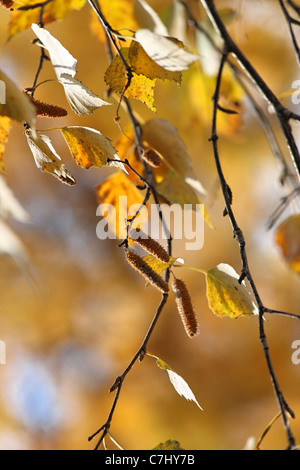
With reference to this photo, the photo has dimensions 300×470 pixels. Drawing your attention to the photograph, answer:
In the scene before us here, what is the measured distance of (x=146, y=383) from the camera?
321 centimetres

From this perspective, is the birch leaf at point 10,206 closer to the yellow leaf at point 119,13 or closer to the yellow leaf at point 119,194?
the yellow leaf at point 119,194

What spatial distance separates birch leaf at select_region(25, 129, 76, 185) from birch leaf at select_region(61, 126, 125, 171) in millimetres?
45

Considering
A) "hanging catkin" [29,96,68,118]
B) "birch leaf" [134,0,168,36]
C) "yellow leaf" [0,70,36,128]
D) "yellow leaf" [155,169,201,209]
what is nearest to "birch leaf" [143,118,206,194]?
"yellow leaf" [155,169,201,209]

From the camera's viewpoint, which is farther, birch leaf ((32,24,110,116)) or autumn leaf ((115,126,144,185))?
autumn leaf ((115,126,144,185))

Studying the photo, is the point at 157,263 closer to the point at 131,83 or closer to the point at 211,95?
the point at 131,83

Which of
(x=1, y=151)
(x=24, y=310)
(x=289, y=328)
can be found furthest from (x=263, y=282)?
(x=1, y=151)

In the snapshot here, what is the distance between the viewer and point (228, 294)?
1.99 ft

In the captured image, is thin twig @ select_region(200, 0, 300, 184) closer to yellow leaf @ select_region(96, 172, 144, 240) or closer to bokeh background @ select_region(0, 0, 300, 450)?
yellow leaf @ select_region(96, 172, 144, 240)

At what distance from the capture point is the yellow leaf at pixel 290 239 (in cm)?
89

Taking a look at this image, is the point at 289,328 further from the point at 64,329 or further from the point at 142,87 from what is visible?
the point at 142,87

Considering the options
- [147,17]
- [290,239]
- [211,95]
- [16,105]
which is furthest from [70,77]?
[211,95]

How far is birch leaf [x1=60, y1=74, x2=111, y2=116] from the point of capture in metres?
0.47

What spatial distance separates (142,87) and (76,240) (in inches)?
111

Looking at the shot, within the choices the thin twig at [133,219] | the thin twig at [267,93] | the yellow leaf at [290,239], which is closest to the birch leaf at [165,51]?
the thin twig at [133,219]
